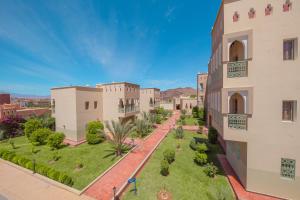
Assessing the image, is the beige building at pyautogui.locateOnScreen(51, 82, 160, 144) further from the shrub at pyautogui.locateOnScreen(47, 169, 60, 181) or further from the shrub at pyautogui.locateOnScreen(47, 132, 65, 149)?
the shrub at pyautogui.locateOnScreen(47, 169, 60, 181)

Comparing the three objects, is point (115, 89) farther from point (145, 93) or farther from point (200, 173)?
point (200, 173)

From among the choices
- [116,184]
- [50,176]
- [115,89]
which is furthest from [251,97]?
[115,89]

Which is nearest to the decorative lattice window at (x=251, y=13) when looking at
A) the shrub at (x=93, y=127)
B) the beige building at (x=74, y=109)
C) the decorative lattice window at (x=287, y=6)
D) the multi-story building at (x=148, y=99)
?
the decorative lattice window at (x=287, y=6)

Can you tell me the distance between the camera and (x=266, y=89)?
749 centimetres

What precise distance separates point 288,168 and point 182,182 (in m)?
5.95

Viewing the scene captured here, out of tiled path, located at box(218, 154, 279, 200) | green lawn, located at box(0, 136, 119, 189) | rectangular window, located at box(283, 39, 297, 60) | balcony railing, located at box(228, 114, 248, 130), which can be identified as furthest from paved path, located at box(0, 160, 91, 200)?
rectangular window, located at box(283, 39, 297, 60)

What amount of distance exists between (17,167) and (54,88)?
36.5 ft

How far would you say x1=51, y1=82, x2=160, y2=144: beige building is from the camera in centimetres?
1823

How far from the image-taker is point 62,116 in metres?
19.5

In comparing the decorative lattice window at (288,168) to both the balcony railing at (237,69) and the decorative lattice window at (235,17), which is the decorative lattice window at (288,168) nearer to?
the balcony railing at (237,69)

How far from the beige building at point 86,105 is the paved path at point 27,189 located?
7516 mm

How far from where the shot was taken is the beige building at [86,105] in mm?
18234

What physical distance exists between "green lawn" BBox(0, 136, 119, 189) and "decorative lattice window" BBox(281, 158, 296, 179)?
11725mm

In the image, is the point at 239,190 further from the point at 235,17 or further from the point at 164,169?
the point at 235,17
